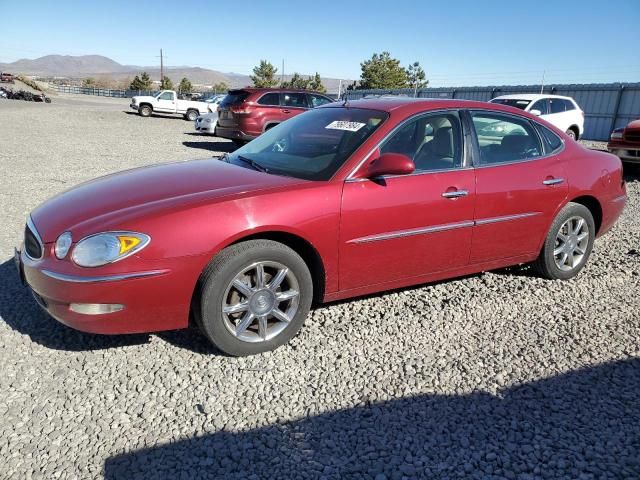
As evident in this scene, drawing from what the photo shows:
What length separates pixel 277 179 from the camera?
11.1 ft

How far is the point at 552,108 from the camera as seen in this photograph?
577 inches

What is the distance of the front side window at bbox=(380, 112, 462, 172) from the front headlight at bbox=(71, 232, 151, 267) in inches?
69.8

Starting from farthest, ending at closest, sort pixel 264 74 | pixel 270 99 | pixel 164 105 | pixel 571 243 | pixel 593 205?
pixel 264 74, pixel 164 105, pixel 270 99, pixel 593 205, pixel 571 243

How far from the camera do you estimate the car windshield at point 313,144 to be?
353cm

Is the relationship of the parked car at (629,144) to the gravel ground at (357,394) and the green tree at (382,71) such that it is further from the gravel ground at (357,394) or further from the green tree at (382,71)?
the green tree at (382,71)

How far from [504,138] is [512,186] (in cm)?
48

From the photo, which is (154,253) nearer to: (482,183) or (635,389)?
(482,183)

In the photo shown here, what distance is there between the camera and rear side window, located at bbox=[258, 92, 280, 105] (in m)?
13.6

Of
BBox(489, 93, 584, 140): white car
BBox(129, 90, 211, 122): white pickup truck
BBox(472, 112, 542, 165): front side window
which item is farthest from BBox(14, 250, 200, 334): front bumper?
BBox(129, 90, 211, 122): white pickup truck

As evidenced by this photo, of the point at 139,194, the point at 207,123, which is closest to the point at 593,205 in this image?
the point at 139,194

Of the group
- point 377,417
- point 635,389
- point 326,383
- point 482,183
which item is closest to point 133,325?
point 326,383

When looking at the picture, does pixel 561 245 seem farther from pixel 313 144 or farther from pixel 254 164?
pixel 254 164

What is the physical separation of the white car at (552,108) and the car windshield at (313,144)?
11.5 meters

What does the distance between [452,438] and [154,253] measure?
1829 millimetres
